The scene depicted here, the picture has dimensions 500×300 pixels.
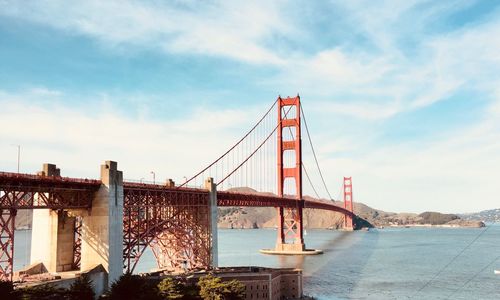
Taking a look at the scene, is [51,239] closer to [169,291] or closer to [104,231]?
[104,231]

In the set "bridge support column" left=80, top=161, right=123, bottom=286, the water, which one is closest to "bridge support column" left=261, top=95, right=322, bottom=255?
the water

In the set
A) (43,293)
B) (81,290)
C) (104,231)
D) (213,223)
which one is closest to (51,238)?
(104,231)

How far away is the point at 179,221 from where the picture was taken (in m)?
69.8

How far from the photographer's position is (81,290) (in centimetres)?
4162

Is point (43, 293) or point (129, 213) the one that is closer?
point (43, 293)

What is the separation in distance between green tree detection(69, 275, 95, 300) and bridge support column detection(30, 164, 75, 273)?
8375 millimetres

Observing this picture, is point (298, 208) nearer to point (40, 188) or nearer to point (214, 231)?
point (214, 231)

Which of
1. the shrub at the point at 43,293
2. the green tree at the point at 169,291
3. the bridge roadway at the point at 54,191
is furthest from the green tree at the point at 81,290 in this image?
the bridge roadway at the point at 54,191

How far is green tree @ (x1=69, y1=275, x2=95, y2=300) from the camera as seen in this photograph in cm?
4119

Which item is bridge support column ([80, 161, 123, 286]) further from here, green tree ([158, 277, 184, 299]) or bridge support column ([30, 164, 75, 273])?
green tree ([158, 277, 184, 299])

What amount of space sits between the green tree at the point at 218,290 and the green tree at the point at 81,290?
11.7 metres

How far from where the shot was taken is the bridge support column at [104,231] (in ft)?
160

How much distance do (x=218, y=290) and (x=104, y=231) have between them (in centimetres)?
1277

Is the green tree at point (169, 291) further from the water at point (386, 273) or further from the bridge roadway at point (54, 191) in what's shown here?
the water at point (386, 273)
